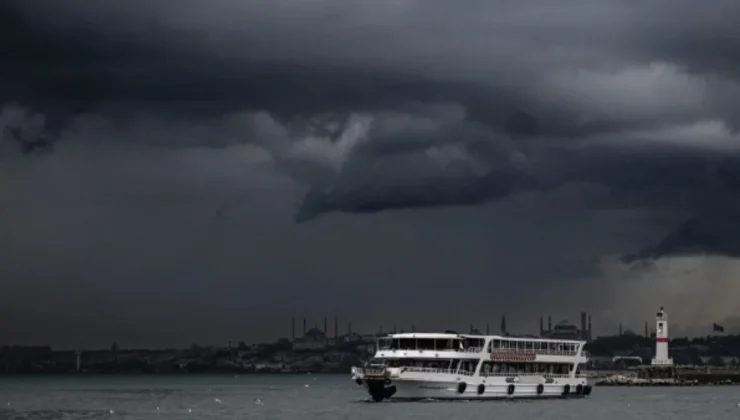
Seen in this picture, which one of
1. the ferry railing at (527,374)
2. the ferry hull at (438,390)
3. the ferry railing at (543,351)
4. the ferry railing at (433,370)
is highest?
the ferry railing at (543,351)

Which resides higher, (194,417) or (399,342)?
(399,342)

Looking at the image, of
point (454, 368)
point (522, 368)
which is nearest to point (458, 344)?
point (454, 368)

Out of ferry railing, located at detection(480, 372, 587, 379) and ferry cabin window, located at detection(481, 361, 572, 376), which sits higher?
ferry cabin window, located at detection(481, 361, 572, 376)

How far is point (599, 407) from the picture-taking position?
142 m

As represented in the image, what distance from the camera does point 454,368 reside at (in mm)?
132750

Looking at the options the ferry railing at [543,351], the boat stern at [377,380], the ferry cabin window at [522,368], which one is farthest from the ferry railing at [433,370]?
the ferry railing at [543,351]

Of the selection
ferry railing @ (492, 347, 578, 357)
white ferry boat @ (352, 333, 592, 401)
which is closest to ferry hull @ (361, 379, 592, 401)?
white ferry boat @ (352, 333, 592, 401)

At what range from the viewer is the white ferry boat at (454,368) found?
419 feet

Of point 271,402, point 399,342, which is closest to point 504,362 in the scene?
point 399,342

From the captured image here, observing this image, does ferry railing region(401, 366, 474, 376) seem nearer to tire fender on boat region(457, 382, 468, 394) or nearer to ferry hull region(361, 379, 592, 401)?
ferry hull region(361, 379, 592, 401)

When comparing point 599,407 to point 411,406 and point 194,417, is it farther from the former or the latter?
point 194,417

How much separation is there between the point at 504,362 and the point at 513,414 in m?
16.5

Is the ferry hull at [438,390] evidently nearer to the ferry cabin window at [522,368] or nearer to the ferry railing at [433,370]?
the ferry railing at [433,370]

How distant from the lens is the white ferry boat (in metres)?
128
